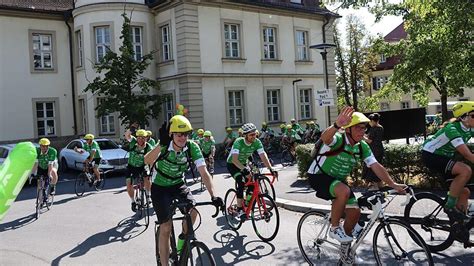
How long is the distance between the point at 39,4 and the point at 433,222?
27.1 meters

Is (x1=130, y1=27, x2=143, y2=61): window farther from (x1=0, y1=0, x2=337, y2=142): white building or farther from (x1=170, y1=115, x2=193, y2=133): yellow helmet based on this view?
(x1=170, y1=115, x2=193, y2=133): yellow helmet

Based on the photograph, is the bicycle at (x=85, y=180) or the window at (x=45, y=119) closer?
the bicycle at (x=85, y=180)

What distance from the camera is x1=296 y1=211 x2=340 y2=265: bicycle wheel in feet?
18.4

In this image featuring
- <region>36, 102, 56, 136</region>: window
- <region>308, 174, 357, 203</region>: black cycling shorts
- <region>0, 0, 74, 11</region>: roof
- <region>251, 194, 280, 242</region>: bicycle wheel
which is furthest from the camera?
<region>36, 102, 56, 136</region>: window

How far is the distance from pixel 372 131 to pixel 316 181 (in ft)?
19.0

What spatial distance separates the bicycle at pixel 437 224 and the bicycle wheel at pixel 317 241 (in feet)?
5.16

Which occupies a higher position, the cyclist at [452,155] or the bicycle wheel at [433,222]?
the cyclist at [452,155]

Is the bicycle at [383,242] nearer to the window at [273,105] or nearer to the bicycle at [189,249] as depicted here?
the bicycle at [189,249]

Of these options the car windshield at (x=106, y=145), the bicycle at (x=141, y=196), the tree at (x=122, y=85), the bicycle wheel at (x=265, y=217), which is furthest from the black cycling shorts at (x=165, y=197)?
the tree at (x=122, y=85)

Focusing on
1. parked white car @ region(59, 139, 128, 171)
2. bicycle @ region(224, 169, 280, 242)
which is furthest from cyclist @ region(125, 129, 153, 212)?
parked white car @ region(59, 139, 128, 171)

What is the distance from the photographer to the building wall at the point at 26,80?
2616 centimetres

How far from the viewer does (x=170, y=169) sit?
17.9 feet

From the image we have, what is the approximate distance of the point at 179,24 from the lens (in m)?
25.5

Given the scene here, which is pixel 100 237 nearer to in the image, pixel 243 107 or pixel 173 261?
pixel 173 261
